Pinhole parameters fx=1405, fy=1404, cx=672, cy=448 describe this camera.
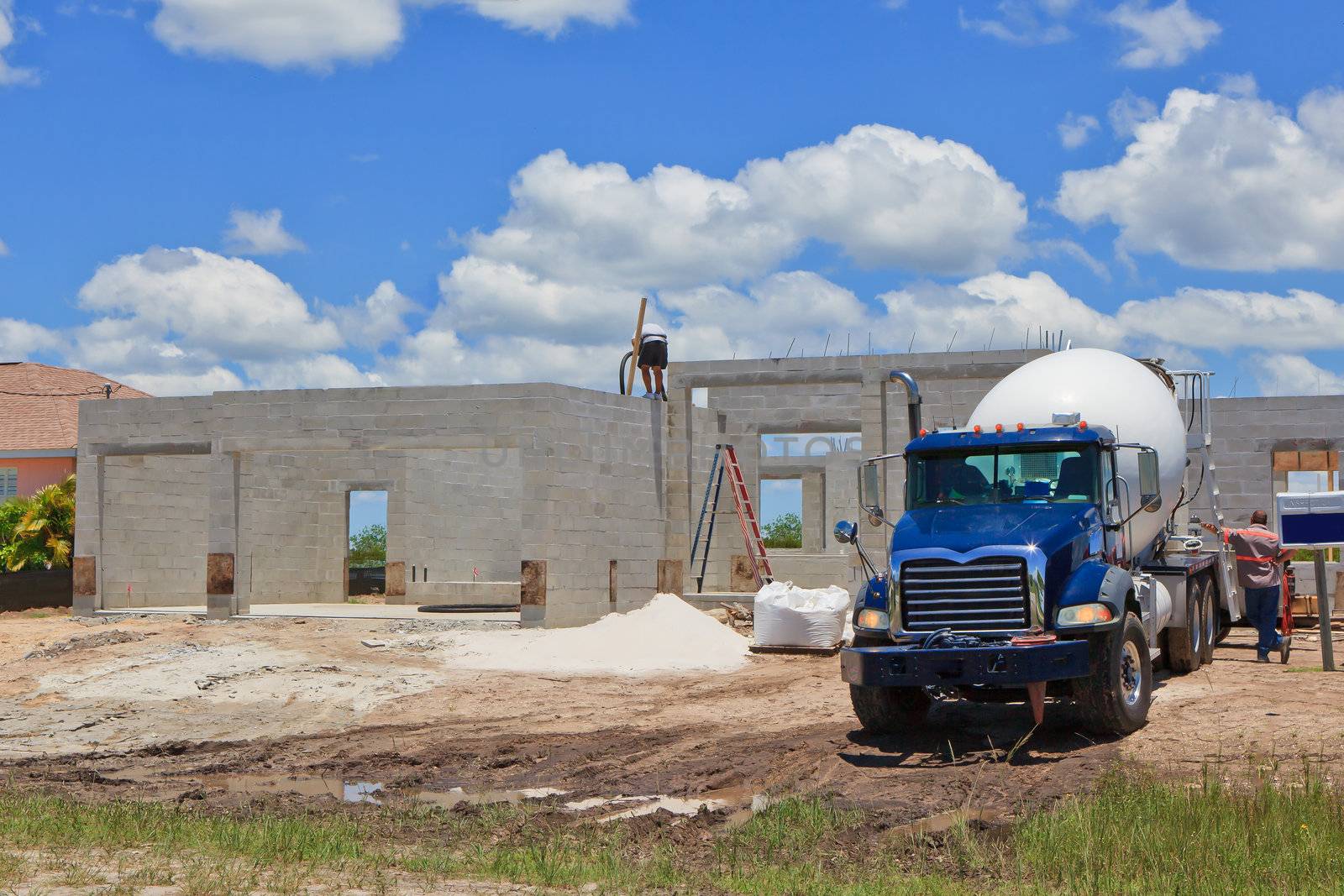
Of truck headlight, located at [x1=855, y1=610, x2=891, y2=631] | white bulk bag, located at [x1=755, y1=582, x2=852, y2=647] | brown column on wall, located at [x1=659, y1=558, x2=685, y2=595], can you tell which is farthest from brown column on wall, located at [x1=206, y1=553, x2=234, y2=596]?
truck headlight, located at [x1=855, y1=610, x2=891, y2=631]

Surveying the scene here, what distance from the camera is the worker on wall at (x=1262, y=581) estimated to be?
16.2 meters

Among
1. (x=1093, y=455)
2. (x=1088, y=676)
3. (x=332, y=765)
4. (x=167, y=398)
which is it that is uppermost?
(x=167, y=398)

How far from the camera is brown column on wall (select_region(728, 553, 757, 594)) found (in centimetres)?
2609

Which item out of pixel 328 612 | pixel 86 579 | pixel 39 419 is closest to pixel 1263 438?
pixel 328 612

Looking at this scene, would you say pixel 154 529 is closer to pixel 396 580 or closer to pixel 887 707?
pixel 396 580

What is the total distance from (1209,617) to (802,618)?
17.0 feet

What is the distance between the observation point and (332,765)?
11.7 m

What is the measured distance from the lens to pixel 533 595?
2122 cm

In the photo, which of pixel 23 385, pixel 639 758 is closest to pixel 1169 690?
pixel 639 758

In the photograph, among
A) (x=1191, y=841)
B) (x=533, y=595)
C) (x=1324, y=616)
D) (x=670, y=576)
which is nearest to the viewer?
(x=1191, y=841)

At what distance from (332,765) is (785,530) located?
57977 mm

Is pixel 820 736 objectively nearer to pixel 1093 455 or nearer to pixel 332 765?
pixel 1093 455

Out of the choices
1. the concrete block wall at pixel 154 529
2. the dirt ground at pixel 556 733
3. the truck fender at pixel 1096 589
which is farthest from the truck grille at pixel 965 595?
the concrete block wall at pixel 154 529

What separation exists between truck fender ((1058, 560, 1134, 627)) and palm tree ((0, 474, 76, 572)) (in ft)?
83.1
